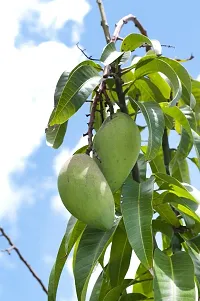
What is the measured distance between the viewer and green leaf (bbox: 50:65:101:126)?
106cm

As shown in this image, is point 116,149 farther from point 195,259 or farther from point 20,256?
point 20,256

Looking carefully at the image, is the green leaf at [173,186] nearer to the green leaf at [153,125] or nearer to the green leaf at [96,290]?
the green leaf at [153,125]

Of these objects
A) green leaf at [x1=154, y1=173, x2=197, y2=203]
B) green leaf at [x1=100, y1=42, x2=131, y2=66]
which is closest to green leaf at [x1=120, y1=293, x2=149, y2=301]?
green leaf at [x1=154, y1=173, x2=197, y2=203]

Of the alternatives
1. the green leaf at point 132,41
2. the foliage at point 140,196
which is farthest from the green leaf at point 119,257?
the green leaf at point 132,41

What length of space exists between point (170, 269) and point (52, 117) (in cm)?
35

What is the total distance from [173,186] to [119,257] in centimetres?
20

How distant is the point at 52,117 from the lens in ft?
3.74

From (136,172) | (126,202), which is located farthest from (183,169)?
(126,202)

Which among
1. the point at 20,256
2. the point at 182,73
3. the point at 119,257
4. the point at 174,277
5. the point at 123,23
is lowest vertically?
the point at 174,277

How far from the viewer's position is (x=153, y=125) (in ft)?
3.60

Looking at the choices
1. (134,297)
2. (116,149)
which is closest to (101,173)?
(116,149)

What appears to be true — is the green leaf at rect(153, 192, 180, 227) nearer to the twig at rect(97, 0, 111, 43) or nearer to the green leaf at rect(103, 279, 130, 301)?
the green leaf at rect(103, 279, 130, 301)

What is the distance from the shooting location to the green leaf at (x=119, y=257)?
1.23 metres

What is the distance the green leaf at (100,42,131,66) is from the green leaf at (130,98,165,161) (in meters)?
0.10
